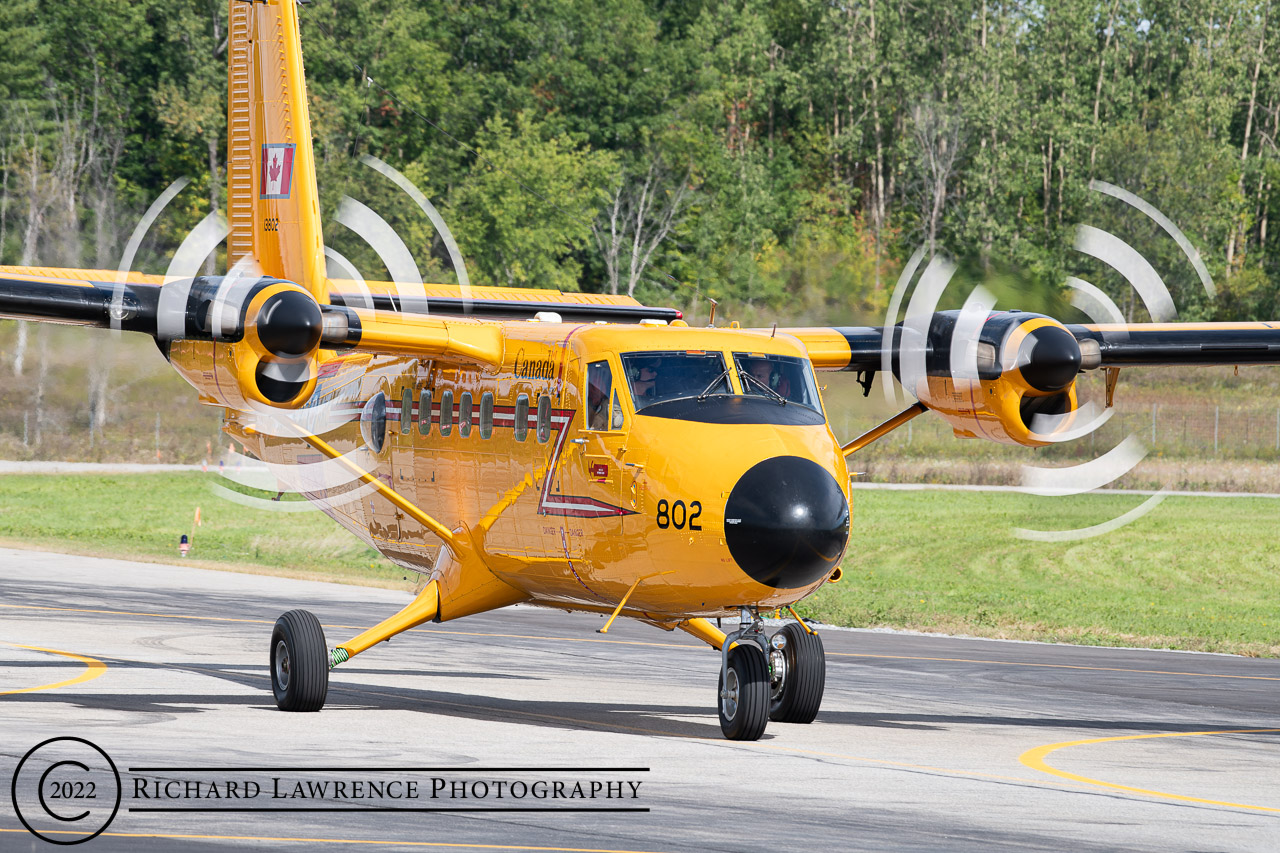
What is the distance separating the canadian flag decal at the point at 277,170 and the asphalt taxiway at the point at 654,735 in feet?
19.1

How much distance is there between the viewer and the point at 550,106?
3118 inches

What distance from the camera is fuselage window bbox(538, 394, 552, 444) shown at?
14.9 m

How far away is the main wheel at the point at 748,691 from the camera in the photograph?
1341 cm

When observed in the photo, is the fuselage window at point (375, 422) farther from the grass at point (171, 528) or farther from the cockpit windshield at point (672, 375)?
the grass at point (171, 528)

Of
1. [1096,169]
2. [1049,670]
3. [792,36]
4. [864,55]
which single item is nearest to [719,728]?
[1049,670]

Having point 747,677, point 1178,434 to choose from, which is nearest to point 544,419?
point 747,677

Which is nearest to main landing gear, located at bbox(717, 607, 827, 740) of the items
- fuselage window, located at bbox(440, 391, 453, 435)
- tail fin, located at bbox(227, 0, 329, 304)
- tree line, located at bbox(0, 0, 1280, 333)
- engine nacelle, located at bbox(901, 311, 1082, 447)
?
engine nacelle, located at bbox(901, 311, 1082, 447)

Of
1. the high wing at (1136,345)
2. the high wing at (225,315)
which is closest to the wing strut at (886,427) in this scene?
the high wing at (1136,345)

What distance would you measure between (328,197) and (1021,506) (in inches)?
1199

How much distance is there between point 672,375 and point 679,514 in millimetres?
1573

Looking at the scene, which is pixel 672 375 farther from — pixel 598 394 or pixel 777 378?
pixel 777 378

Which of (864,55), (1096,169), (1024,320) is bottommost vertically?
(1024,320)

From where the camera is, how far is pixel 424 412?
666 inches

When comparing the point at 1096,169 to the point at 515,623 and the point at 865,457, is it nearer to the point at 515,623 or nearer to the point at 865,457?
the point at 865,457
